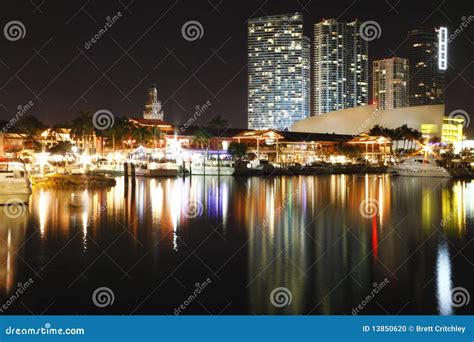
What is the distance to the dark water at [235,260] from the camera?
283 inches

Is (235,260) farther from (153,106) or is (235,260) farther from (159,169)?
(153,106)

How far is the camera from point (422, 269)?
29.8ft

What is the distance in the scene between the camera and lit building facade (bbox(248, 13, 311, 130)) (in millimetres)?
156375

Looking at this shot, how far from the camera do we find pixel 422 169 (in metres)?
52.4

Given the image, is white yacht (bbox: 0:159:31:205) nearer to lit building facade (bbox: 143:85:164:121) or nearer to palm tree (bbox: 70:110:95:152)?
palm tree (bbox: 70:110:95:152)

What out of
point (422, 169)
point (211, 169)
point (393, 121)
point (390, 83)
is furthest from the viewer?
point (390, 83)

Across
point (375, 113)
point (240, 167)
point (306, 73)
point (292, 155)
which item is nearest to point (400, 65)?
point (306, 73)

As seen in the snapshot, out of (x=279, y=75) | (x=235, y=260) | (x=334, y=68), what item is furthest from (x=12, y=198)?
(x=334, y=68)

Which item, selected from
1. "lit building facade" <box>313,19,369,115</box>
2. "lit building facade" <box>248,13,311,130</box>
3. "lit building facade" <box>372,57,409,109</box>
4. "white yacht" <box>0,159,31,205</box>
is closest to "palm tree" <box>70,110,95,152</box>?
"white yacht" <box>0,159,31,205</box>

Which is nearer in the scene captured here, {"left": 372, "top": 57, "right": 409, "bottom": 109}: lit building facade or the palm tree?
the palm tree

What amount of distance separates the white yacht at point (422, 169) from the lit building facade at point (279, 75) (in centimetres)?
10390

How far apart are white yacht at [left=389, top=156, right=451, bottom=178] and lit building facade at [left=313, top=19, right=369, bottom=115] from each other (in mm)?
108834

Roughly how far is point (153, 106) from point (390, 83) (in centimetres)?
8894

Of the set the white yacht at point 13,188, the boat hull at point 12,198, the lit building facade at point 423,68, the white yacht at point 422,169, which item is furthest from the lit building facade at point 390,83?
the boat hull at point 12,198
